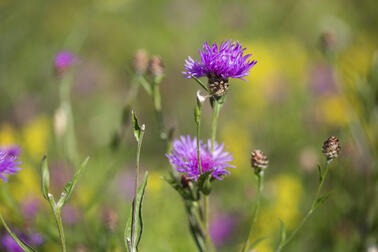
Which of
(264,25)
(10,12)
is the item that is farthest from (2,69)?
(264,25)

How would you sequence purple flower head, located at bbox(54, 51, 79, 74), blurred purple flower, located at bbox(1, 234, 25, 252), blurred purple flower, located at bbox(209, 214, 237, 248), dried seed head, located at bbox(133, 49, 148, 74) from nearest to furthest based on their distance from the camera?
1. blurred purple flower, located at bbox(1, 234, 25, 252)
2. dried seed head, located at bbox(133, 49, 148, 74)
3. purple flower head, located at bbox(54, 51, 79, 74)
4. blurred purple flower, located at bbox(209, 214, 237, 248)

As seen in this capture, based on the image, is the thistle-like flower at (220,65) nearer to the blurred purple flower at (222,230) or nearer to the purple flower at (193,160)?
the purple flower at (193,160)

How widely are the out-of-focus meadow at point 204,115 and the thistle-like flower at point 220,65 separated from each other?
484 millimetres

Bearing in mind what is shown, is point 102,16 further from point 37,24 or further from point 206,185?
point 206,185

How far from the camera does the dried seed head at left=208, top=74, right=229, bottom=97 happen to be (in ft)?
2.56

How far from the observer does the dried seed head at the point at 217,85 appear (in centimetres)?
78

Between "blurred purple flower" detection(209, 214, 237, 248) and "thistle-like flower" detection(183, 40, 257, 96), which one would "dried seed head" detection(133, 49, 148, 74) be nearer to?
"thistle-like flower" detection(183, 40, 257, 96)

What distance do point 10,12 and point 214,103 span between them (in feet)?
8.66

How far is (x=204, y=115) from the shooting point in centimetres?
255

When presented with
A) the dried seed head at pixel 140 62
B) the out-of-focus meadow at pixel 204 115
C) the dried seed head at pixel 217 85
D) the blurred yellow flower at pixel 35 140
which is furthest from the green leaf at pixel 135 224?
the blurred yellow flower at pixel 35 140

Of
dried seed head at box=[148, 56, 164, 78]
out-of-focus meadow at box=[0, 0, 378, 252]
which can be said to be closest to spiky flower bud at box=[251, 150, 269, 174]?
dried seed head at box=[148, 56, 164, 78]

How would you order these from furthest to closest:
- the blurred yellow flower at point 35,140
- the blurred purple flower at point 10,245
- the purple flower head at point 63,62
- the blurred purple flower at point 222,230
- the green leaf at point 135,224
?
1. the blurred yellow flower at point 35,140
2. the blurred purple flower at point 222,230
3. the purple flower head at point 63,62
4. the blurred purple flower at point 10,245
5. the green leaf at point 135,224

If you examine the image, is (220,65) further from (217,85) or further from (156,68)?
(156,68)

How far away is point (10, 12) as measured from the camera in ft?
9.62
